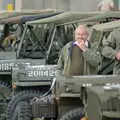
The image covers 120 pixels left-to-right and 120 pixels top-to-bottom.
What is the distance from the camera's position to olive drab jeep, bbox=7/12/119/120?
32.3 feet

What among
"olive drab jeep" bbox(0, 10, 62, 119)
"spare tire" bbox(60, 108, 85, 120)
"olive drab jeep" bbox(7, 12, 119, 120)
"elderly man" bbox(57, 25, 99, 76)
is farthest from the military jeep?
"spare tire" bbox(60, 108, 85, 120)

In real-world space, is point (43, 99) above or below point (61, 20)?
below

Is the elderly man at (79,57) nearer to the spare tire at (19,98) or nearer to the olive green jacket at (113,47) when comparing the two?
the olive green jacket at (113,47)

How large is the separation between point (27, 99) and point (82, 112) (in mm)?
2939

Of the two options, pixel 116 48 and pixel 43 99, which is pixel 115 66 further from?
pixel 43 99

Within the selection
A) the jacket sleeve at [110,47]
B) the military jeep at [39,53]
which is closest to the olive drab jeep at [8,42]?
the military jeep at [39,53]

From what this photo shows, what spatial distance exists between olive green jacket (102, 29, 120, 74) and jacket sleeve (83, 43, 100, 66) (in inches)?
7.2

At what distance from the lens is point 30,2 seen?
33500 millimetres

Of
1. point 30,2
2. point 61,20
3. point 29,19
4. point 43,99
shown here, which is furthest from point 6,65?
point 30,2

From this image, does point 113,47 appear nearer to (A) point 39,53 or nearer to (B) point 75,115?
(B) point 75,115

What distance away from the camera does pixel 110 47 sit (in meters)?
10.4

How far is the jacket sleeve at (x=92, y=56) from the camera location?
10609mm

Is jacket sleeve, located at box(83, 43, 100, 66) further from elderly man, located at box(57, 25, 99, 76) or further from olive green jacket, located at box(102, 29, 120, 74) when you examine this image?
olive green jacket, located at box(102, 29, 120, 74)

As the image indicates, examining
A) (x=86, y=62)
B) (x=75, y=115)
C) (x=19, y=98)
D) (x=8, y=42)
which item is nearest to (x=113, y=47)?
(x=86, y=62)
